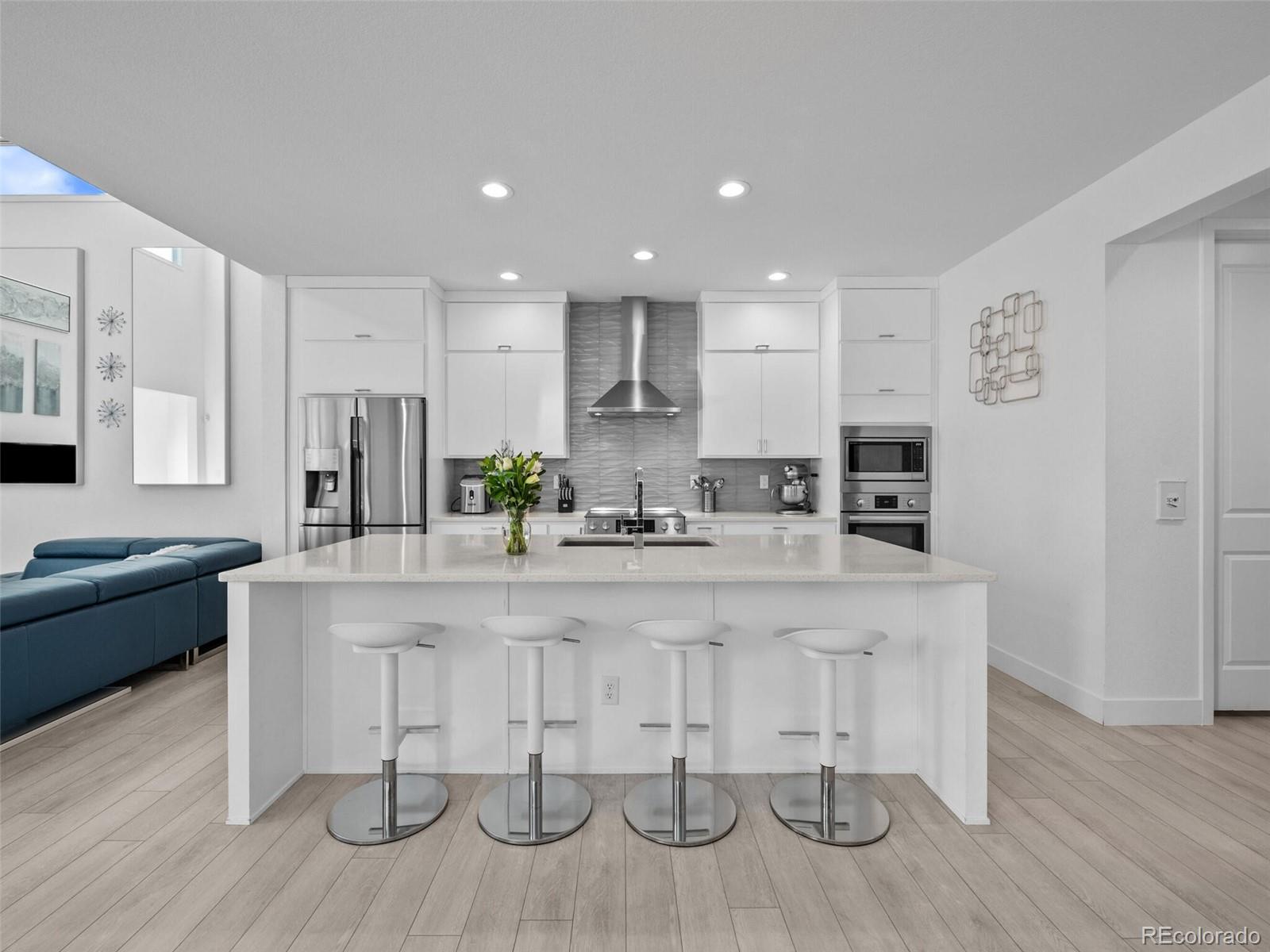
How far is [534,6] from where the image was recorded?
1849 mm

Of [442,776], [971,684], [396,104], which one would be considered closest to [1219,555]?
[971,684]

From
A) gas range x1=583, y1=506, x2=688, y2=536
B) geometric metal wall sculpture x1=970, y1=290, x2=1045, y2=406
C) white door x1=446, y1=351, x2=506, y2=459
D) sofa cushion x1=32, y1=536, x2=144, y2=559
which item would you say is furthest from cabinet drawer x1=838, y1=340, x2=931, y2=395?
sofa cushion x1=32, y1=536, x2=144, y2=559

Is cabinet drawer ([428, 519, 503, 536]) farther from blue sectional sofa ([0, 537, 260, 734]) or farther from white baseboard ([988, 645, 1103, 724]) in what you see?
white baseboard ([988, 645, 1103, 724])

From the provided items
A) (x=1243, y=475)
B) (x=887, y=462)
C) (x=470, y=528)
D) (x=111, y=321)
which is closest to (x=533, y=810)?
(x=470, y=528)

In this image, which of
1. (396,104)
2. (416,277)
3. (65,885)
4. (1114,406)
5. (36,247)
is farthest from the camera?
(36,247)

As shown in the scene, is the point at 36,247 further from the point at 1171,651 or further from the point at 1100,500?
the point at 1171,651

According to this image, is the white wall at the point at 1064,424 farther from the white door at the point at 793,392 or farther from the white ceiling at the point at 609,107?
the white door at the point at 793,392

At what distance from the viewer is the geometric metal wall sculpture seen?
3463 mm

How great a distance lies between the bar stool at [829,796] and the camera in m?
2.08

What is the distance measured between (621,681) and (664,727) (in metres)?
0.24

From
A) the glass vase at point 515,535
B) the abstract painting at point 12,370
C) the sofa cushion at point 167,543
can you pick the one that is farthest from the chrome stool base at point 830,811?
the abstract painting at point 12,370

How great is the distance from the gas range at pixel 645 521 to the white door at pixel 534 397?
0.73 m

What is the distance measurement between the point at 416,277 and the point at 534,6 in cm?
288

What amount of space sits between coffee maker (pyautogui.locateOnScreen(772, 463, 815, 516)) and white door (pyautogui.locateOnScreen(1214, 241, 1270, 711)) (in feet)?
7.60
